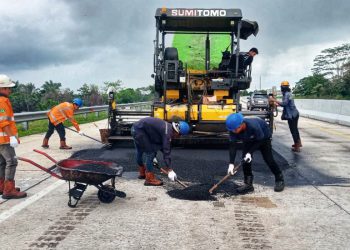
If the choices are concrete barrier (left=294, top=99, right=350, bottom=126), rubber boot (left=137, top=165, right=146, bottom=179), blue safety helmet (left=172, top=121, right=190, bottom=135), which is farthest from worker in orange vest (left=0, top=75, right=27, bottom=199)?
concrete barrier (left=294, top=99, right=350, bottom=126)

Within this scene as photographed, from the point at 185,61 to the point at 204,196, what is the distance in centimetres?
550

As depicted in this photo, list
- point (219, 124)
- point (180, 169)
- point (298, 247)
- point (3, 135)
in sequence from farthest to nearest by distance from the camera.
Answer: point (219, 124) → point (180, 169) → point (3, 135) → point (298, 247)

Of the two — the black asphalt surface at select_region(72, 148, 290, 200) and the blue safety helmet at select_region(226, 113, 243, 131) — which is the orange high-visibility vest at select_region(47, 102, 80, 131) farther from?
the blue safety helmet at select_region(226, 113, 243, 131)

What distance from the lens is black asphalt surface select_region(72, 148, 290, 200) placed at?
585 cm

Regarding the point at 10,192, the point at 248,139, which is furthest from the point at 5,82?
the point at 248,139

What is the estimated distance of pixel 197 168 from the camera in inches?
291

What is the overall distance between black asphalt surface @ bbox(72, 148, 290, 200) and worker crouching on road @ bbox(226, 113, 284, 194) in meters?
0.31

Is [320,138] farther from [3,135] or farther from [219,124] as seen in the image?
[3,135]

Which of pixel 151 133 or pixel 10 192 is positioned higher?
pixel 151 133

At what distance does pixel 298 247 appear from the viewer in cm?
376

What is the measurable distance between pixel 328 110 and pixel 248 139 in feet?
59.8

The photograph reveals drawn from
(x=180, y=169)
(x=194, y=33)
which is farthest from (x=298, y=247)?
(x=194, y=33)

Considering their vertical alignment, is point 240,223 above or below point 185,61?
below

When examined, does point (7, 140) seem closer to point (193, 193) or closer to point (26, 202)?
point (26, 202)
